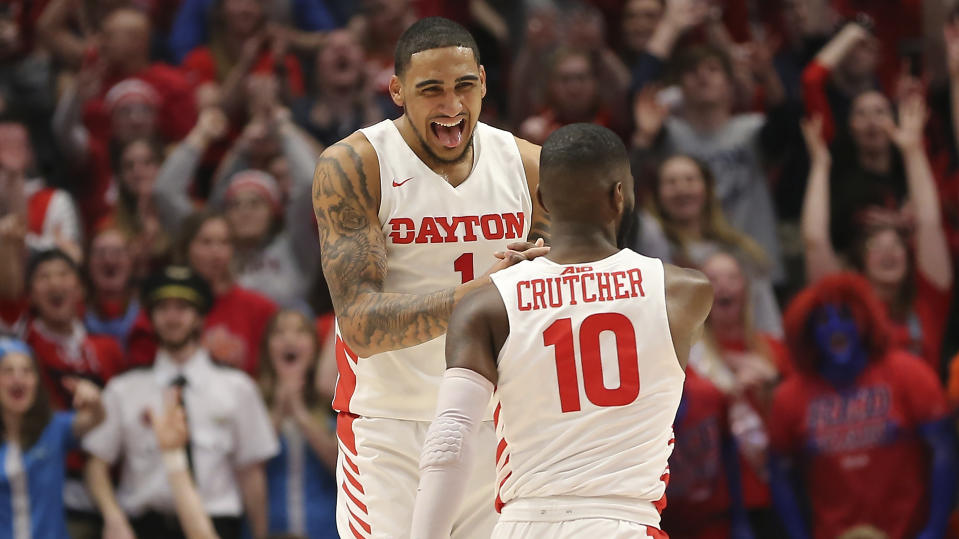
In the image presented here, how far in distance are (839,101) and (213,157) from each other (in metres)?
4.20

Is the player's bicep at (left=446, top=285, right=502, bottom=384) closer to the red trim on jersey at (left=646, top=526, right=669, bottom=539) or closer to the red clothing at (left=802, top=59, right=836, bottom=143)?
the red trim on jersey at (left=646, top=526, right=669, bottom=539)

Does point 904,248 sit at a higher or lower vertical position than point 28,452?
higher

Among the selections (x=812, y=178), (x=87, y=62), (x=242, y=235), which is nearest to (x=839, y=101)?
(x=812, y=178)

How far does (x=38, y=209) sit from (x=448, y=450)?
5732 millimetres

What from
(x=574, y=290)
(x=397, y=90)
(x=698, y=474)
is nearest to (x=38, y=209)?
(x=698, y=474)

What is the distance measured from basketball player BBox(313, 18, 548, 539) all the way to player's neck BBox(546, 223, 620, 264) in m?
0.59

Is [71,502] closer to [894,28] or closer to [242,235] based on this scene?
[242,235]

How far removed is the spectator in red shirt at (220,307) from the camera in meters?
7.78

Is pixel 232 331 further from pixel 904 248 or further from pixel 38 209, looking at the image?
pixel 904 248

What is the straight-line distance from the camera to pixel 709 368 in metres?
7.56

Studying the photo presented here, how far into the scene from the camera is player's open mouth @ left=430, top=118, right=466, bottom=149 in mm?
4496

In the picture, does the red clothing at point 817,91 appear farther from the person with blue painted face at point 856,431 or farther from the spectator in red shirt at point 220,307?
the spectator in red shirt at point 220,307

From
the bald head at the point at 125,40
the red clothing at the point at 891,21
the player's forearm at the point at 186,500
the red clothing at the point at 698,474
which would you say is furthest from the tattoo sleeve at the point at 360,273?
the red clothing at the point at 891,21

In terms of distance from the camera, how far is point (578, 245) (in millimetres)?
3836
